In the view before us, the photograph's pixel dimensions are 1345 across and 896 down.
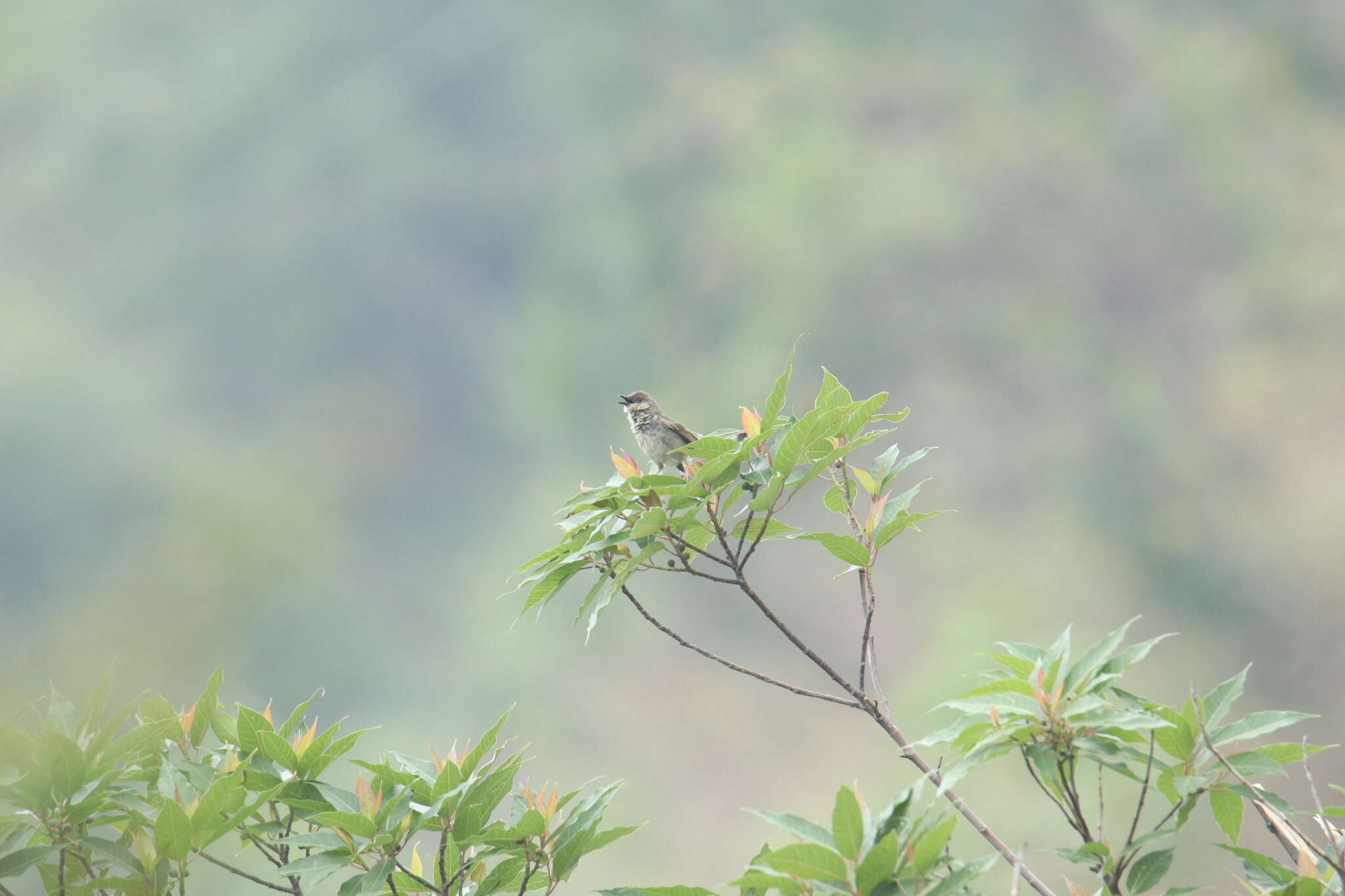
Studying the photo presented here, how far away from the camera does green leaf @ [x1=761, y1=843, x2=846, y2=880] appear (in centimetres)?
110

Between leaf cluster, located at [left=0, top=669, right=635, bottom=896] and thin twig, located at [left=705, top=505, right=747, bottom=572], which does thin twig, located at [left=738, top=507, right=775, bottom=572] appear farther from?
leaf cluster, located at [left=0, top=669, right=635, bottom=896]

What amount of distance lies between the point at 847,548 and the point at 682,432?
4.86ft

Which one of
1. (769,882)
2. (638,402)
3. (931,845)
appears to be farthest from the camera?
(638,402)

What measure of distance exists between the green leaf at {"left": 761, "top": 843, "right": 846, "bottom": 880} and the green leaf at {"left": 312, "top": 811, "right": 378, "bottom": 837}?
54 cm

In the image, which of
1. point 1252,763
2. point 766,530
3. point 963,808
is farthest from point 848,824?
point 766,530

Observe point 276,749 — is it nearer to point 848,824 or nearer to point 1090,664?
point 848,824

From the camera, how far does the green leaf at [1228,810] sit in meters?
1.27

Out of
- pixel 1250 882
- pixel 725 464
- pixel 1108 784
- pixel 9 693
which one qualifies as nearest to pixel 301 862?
pixel 9 693

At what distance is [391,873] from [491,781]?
167 mm

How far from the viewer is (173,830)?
135cm

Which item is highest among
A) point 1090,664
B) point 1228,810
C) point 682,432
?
point 682,432

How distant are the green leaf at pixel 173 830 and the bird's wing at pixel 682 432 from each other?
181 centimetres

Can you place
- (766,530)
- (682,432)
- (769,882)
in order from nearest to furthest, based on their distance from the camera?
(769,882) < (766,530) < (682,432)

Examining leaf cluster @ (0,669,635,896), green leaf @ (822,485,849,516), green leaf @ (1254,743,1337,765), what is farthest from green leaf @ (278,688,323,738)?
green leaf @ (1254,743,1337,765)
